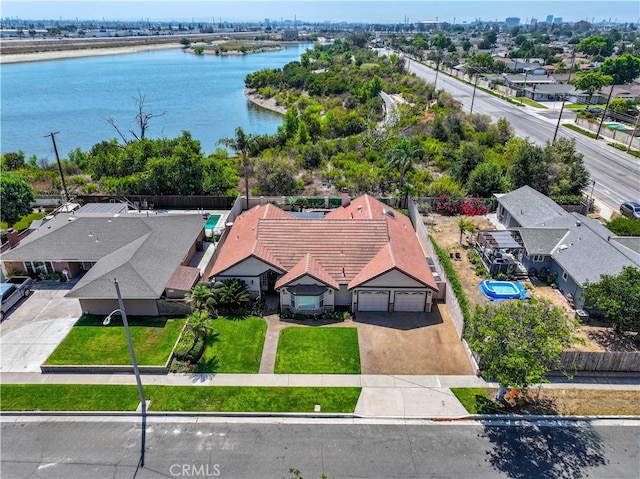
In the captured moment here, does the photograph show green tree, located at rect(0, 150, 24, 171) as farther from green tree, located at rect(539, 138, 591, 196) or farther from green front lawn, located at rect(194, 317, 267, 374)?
green tree, located at rect(539, 138, 591, 196)

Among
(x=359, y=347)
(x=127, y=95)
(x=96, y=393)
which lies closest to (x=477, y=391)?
(x=359, y=347)

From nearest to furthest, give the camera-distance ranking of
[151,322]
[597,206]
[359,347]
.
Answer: [359,347], [151,322], [597,206]

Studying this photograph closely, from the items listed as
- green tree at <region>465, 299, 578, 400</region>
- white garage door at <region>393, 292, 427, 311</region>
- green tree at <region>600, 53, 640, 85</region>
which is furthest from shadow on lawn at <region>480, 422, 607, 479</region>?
green tree at <region>600, 53, 640, 85</region>

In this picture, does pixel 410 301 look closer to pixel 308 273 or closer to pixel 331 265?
pixel 331 265

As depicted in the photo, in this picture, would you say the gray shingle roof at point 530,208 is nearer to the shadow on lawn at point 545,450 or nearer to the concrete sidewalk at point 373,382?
the concrete sidewalk at point 373,382

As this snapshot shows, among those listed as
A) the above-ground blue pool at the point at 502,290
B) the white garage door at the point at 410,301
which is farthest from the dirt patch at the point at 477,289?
the white garage door at the point at 410,301

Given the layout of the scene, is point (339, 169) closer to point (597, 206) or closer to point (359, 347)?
point (597, 206)
